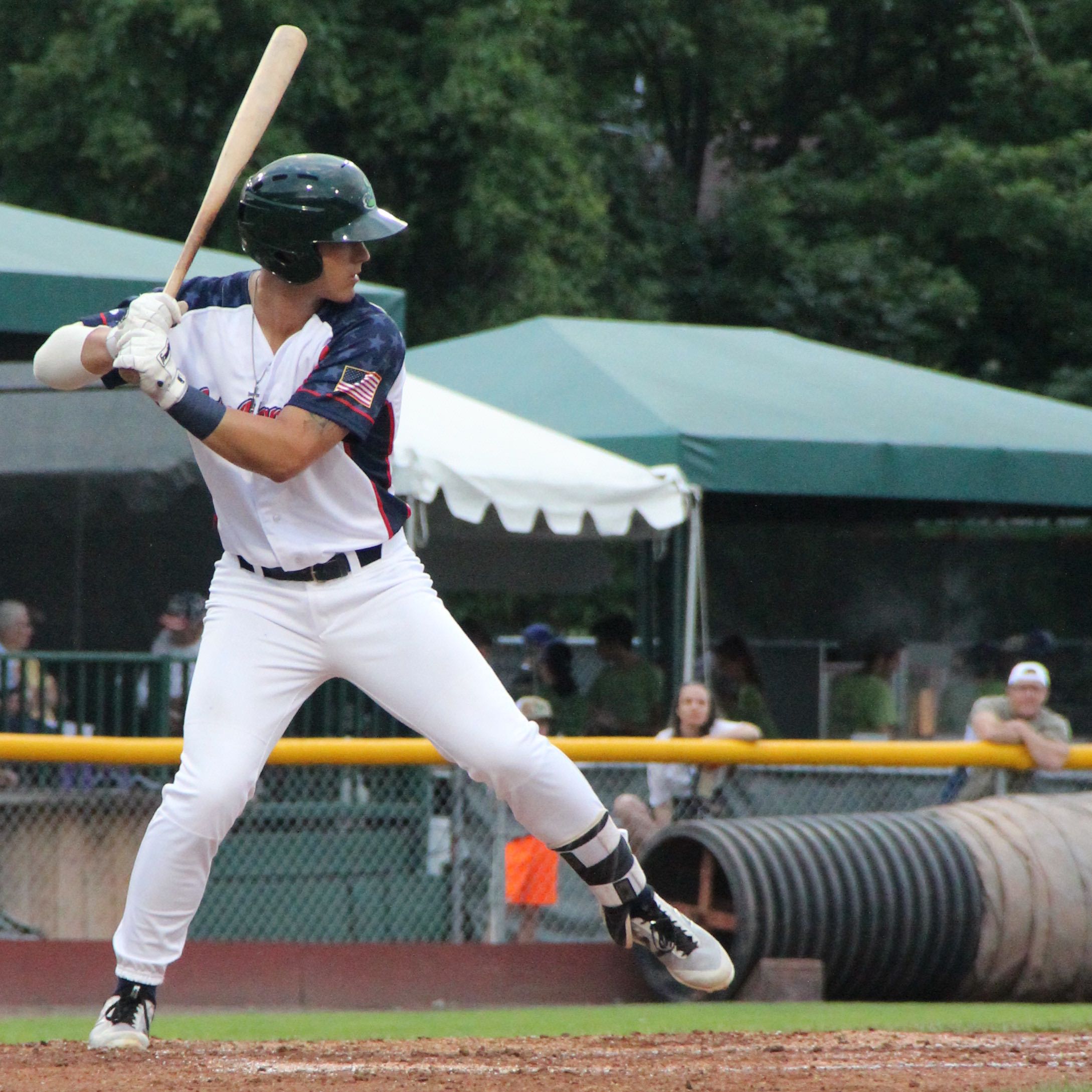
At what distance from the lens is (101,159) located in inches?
715

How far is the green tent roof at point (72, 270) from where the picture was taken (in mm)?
8680

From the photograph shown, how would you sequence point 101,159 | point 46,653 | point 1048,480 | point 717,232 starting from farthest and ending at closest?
point 717,232
point 101,159
point 1048,480
point 46,653

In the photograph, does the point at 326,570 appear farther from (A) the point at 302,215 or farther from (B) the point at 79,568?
(B) the point at 79,568

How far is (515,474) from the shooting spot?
9672 mm

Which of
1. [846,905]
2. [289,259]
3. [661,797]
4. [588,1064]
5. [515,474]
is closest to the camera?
[289,259]

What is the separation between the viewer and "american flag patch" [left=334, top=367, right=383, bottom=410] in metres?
4.27

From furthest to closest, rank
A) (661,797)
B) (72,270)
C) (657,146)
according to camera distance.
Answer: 1. (657,146)
2. (72,270)
3. (661,797)

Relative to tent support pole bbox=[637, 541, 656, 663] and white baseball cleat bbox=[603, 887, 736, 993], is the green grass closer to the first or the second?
white baseball cleat bbox=[603, 887, 736, 993]

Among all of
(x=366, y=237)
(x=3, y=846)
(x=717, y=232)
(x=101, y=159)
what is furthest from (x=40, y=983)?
(x=717, y=232)

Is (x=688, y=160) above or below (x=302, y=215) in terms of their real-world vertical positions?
above

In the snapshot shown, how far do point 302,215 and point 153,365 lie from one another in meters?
0.52

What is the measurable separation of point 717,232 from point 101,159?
8.54 m

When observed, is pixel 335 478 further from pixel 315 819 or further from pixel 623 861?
pixel 315 819

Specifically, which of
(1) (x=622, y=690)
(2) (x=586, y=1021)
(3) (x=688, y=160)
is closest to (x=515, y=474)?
(1) (x=622, y=690)
